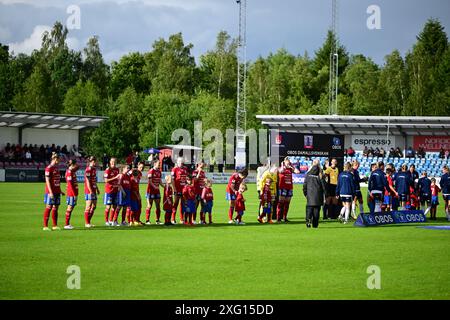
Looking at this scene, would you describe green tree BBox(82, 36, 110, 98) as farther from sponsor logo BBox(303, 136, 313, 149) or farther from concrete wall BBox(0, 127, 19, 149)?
sponsor logo BBox(303, 136, 313, 149)

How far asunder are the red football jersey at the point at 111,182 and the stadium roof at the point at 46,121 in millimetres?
39865

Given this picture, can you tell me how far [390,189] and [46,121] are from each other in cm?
4312

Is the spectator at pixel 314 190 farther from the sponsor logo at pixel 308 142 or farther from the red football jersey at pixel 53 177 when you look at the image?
the sponsor logo at pixel 308 142

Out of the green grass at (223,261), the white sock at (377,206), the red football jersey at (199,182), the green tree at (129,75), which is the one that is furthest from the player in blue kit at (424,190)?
the green tree at (129,75)

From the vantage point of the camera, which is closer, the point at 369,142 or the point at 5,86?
the point at 369,142

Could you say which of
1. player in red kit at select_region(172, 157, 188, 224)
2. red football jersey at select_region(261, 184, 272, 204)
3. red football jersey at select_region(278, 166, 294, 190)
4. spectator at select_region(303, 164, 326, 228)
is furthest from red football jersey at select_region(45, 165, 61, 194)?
red football jersey at select_region(278, 166, 294, 190)

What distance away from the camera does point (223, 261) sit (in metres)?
17.0

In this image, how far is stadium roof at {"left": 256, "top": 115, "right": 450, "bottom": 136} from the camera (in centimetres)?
7669

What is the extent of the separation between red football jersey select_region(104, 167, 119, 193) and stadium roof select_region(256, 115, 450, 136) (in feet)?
176

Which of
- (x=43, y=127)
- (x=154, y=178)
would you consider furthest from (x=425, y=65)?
(x=154, y=178)

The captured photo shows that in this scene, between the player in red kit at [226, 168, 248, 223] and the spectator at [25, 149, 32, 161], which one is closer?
the player in red kit at [226, 168, 248, 223]

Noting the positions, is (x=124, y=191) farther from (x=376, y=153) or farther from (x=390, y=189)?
(x=376, y=153)

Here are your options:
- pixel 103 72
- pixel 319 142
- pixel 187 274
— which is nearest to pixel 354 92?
pixel 103 72
